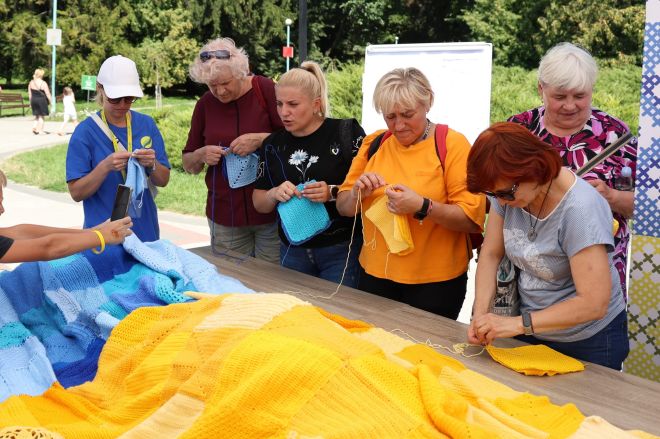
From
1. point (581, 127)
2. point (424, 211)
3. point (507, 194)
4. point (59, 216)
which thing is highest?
point (581, 127)

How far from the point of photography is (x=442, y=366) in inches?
81.6

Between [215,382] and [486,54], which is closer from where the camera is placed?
[215,382]

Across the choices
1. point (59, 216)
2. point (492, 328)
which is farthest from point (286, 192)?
point (59, 216)

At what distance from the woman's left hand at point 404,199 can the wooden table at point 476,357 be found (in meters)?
0.40

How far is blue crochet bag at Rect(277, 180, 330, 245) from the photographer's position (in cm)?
310

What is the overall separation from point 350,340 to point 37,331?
4.27 feet

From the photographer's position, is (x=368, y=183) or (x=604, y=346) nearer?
(x=604, y=346)

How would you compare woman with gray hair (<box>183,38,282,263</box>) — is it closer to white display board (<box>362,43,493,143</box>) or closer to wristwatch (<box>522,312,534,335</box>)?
wristwatch (<box>522,312,534,335</box>)

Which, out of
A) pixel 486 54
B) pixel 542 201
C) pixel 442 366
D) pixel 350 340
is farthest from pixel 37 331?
pixel 486 54

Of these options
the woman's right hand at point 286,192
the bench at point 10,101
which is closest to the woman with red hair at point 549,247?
the woman's right hand at point 286,192

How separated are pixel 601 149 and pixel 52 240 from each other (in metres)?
2.04

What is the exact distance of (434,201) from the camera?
8.87 feet

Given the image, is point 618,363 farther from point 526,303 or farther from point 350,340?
point 350,340

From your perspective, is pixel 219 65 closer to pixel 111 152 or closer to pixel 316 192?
pixel 111 152
